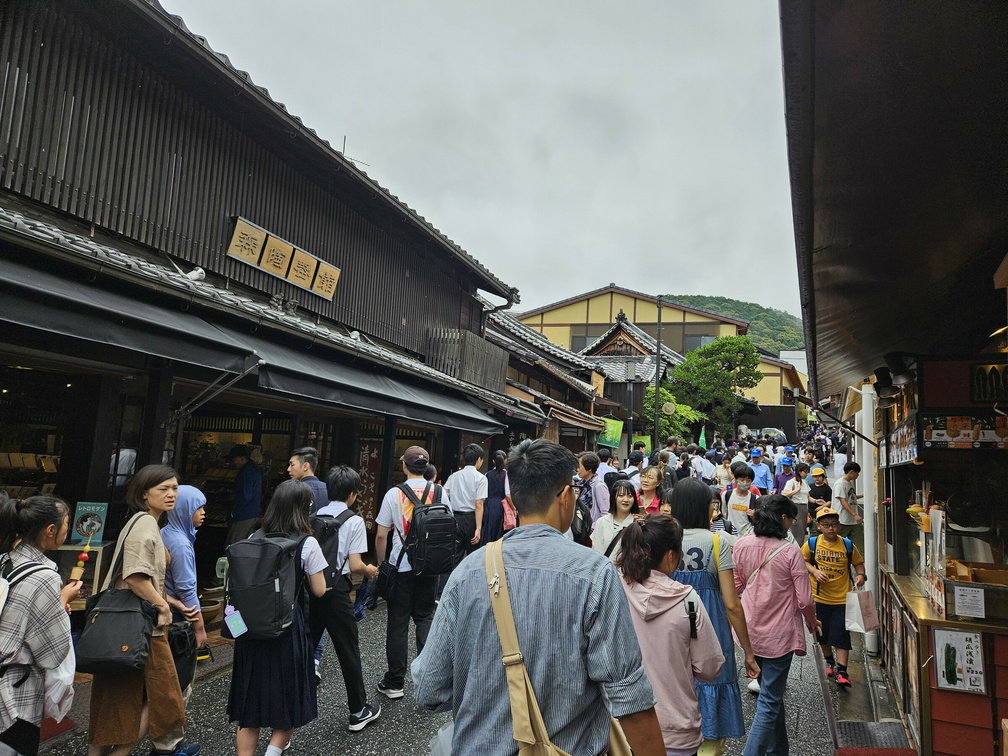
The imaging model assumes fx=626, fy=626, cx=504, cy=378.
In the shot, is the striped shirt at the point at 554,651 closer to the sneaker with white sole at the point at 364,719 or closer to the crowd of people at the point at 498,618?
the crowd of people at the point at 498,618

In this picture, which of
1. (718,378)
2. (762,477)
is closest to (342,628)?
(762,477)

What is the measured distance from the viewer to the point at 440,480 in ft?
47.4

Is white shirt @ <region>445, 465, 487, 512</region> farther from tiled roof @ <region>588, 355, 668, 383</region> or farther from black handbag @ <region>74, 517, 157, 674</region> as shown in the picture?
tiled roof @ <region>588, 355, 668, 383</region>

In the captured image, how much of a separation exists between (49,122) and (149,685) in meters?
5.94

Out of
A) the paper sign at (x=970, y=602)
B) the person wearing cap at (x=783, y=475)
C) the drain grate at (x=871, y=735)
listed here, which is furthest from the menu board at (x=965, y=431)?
the person wearing cap at (x=783, y=475)

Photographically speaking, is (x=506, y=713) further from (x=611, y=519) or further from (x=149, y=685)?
(x=611, y=519)

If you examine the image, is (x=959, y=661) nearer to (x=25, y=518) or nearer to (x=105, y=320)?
(x=25, y=518)

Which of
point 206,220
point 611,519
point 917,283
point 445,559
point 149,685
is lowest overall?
point 149,685

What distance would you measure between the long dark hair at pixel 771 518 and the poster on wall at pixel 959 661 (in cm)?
123

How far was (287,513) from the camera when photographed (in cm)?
432

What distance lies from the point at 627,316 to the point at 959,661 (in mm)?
42624

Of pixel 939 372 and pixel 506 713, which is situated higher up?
pixel 939 372

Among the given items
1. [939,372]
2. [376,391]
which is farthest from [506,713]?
[376,391]

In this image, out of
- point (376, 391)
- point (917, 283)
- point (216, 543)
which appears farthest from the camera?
point (216, 543)
